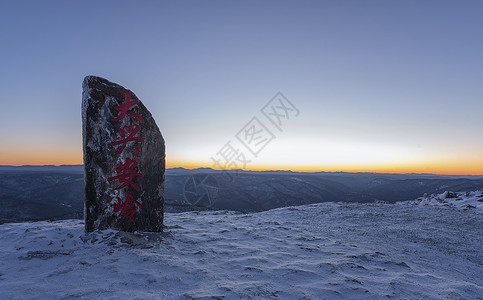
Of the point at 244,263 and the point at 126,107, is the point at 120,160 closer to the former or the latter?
the point at 126,107

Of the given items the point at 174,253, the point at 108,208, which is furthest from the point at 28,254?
the point at 174,253

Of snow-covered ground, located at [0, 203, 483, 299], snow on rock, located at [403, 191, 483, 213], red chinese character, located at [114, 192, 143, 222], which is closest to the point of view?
snow-covered ground, located at [0, 203, 483, 299]

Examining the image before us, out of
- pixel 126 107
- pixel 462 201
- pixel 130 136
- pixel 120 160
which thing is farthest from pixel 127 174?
pixel 462 201

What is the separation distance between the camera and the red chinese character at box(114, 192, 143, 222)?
4.13m

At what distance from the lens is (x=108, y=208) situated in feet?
13.2

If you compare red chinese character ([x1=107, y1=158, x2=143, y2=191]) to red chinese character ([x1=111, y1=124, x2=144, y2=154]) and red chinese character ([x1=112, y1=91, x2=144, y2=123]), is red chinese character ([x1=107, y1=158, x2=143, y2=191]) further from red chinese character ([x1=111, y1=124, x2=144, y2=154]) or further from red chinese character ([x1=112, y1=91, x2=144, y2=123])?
red chinese character ([x1=112, y1=91, x2=144, y2=123])

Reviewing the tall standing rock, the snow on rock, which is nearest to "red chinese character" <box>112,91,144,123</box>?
the tall standing rock

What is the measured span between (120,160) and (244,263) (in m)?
2.81

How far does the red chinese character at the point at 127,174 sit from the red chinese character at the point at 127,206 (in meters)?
0.19

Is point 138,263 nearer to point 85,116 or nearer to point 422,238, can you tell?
point 85,116

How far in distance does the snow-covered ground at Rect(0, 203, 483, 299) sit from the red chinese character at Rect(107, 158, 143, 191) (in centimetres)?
86

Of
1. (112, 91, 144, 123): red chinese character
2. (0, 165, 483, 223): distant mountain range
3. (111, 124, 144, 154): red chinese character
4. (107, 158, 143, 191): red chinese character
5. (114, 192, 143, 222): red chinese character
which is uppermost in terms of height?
(112, 91, 144, 123): red chinese character

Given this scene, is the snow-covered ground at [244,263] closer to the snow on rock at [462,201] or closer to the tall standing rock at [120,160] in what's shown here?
the tall standing rock at [120,160]

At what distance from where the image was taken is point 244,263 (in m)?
3.03
